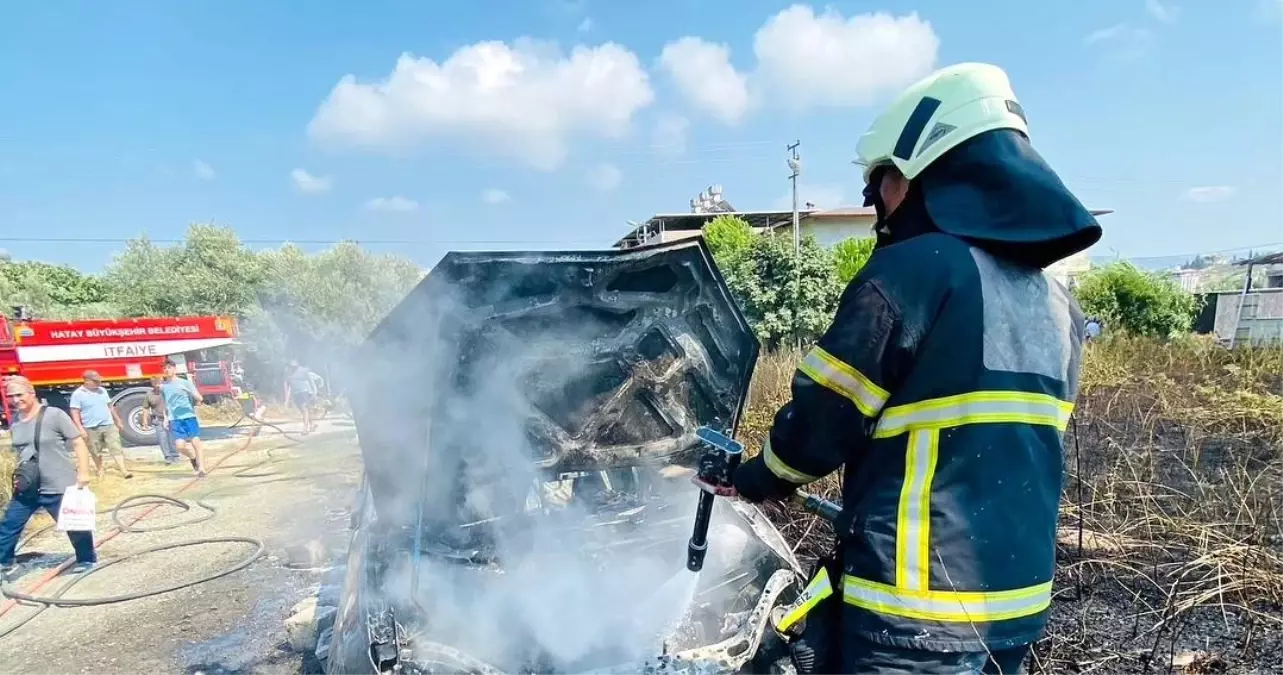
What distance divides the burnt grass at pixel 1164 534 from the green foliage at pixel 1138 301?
10174mm

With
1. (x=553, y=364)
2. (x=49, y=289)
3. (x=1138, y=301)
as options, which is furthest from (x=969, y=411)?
(x=49, y=289)

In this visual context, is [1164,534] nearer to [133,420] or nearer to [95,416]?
[95,416]

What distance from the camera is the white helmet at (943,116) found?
57.7 inches

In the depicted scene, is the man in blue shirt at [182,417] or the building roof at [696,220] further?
the building roof at [696,220]

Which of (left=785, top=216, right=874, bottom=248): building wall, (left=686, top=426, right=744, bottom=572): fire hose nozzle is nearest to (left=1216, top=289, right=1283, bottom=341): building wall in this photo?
(left=686, top=426, right=744, bottom=572): fire hose nozzle

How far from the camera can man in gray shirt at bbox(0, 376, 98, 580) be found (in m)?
5.74

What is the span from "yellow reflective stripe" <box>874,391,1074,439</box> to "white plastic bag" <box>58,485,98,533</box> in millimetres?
6880

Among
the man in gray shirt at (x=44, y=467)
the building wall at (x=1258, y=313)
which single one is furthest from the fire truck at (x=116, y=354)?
the building wall at (x=1258, y=313)

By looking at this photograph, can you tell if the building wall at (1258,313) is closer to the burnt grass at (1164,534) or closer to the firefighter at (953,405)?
the burnt grass at (1164,534)

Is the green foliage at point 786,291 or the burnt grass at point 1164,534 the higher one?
the green foliage at point 786,291

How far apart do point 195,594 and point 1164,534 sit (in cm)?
666

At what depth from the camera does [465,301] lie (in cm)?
253

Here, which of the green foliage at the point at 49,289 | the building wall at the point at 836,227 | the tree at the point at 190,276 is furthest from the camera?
the building wall at the point at 836,227

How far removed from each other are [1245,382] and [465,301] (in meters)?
9.08
